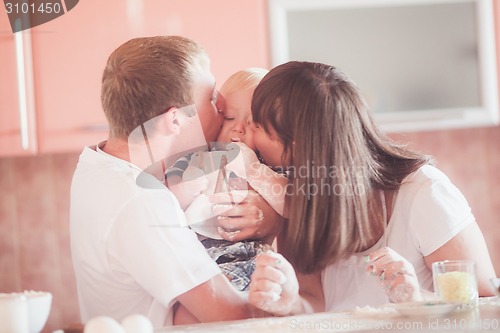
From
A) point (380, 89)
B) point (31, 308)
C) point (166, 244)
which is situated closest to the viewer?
point (31, 308)

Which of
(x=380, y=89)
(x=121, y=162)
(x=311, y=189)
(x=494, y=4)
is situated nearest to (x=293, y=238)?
(x=311, y=189)

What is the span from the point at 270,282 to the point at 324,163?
34 centimetres

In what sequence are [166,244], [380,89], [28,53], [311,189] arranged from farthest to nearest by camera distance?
[380,89] → [28,53] → [311,189] → [166,244]

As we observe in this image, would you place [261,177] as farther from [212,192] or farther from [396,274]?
[396,274]

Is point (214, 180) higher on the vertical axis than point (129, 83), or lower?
lower

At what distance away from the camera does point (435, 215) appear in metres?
1.65

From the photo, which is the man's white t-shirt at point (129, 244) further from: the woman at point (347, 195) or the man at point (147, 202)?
the woman at point (347, 195)

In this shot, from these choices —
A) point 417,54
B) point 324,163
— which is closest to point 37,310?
point 324,163

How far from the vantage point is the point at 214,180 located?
1.76 meters

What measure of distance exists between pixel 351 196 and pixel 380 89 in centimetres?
112

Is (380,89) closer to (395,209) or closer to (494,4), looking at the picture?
(494,4)

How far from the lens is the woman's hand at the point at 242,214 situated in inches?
67.0

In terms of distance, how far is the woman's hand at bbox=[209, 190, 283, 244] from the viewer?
5.58 feet

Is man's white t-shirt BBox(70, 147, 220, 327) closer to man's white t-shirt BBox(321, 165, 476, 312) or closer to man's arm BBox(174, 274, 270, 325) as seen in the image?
man's arm BBox(174, 274, 270, 325)
